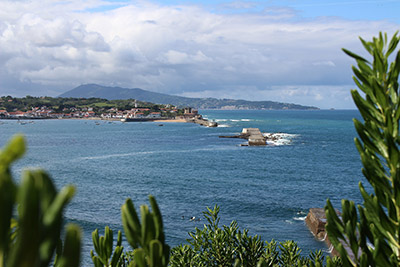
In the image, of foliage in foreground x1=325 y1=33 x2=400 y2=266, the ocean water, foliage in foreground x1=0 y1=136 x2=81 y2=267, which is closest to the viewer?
foliage in foreground x1=0 y1=136 x2=81 y2=267

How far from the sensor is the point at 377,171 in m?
4.62

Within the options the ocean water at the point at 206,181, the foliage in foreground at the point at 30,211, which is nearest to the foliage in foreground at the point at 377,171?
the foliage in foreground at the point at 30,211

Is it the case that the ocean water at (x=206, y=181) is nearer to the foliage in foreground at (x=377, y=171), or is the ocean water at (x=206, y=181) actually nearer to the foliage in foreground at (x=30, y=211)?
the foliage in foreground at (x=377, y=171)

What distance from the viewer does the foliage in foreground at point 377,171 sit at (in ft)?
14.6

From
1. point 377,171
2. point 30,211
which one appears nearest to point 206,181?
point 377,171

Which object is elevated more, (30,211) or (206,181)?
(30,211)

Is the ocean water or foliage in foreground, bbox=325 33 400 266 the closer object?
foliage in foreground, bbox=325 33 400 266

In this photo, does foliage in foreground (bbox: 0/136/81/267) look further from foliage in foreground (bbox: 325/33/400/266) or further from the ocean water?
the ocean water

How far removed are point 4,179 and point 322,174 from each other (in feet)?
198

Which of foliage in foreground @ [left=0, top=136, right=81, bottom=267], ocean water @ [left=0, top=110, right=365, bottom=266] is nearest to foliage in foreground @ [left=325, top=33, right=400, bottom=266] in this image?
foliage in foreground @ [left=0, top=136, right=81, bottom=267]

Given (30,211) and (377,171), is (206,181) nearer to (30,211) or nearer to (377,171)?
(377,171)

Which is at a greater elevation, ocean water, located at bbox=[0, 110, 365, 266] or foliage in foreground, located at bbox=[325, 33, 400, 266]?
foliage in foreground, located at bbox=[325, 33, 400, 266]

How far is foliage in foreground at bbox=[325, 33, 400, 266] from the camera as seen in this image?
14.6ft

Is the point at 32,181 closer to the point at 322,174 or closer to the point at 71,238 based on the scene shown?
the point at 71,238
